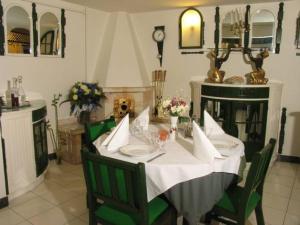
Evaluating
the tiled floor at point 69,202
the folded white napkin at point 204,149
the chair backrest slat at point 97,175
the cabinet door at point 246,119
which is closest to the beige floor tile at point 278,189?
the tiled floor at point 69,202

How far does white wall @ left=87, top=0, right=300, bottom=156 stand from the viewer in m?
3.71

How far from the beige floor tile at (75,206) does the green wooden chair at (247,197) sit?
132 centimetres

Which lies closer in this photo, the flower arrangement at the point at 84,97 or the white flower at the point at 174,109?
the white flower at the point at 174,109

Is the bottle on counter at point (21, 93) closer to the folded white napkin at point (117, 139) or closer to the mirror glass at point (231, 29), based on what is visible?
the folded white napkin at point (117, 139)

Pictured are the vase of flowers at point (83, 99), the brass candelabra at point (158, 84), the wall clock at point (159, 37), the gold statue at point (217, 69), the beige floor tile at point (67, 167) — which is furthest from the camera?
the brass candelabra at point (158, 84)

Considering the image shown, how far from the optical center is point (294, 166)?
3.78m

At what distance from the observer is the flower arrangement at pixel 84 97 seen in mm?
3918

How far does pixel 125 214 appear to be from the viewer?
5.62 feet

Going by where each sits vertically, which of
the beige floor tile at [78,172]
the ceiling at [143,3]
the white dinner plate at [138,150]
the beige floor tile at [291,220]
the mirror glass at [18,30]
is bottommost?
the beige floor tile at [291,220]

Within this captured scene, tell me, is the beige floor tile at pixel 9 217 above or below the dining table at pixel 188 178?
below

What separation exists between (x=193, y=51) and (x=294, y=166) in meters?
2.24

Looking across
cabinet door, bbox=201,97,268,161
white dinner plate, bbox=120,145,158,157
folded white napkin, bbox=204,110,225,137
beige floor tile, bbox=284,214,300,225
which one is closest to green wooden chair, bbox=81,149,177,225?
white dinner plate, bbox=120,145,158,157

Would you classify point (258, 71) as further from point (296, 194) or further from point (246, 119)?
point (296, 194)

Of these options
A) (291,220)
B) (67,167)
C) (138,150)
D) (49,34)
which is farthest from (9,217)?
(291,220)
